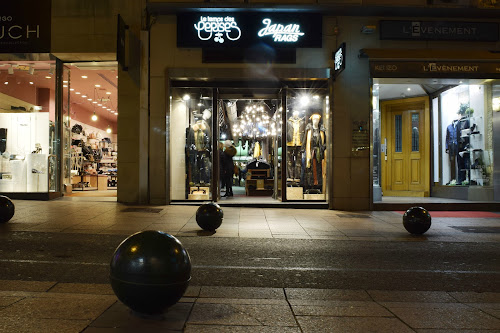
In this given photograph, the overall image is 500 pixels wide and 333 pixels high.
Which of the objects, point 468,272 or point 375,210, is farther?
point 375,210

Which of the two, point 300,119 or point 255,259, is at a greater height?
point 300,119

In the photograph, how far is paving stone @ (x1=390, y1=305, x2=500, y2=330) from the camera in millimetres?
3432

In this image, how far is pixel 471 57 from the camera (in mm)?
12656

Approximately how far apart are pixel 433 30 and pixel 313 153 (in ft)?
18.7

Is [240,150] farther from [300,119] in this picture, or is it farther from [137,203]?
[137,203]

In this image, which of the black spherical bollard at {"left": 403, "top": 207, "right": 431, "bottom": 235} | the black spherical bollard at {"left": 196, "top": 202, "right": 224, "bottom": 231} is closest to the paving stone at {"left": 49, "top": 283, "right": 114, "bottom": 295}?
the black spherical bollard at {"left": 196, "top": 202, "right": 224, "bottom": 231}

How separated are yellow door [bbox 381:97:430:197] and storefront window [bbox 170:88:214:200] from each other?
803cm

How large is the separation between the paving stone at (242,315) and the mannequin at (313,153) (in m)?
10.4

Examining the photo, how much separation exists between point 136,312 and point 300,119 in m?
11.6

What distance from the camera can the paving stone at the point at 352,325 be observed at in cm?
329

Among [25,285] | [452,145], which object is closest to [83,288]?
[25,285]

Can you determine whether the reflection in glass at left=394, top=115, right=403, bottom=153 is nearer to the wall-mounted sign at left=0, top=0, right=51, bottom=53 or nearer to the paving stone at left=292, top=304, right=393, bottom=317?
the wall-mounted sign at left=0, top=0, right=51, bottom=53

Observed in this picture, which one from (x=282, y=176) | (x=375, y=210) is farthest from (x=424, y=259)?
(x=282, y=176)

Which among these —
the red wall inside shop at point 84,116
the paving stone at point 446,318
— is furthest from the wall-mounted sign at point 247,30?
the red wall inside shop at point 84,116
